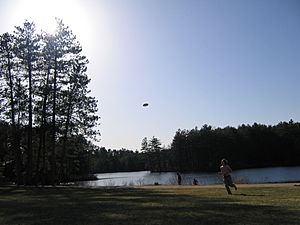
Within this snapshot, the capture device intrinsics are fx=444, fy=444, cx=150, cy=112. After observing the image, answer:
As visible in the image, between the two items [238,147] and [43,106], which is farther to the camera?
[238,147]

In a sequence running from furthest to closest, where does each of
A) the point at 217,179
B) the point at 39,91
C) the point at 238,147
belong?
1. the point at 238,147
2. the point at 217,179
3. the point at 39,91

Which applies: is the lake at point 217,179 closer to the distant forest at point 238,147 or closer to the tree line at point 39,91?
the tree line at point 39,91

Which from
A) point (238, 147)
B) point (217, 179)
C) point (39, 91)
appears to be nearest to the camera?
point (39, 91)

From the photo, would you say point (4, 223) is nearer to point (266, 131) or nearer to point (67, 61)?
point (67, 61)

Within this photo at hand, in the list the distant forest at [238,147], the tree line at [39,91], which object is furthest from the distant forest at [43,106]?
the distant forest at [238,147]

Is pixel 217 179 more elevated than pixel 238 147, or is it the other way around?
pixel 238 147

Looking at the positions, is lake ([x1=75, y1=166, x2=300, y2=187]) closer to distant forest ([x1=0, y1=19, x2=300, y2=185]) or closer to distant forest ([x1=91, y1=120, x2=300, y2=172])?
distant forest ([x1=0, y1=19, x2=300, y2=185])

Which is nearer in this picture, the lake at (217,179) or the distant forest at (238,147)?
the lake at (217,179)

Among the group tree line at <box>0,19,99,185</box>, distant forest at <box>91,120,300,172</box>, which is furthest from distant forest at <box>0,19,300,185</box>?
distant forest at <box>91,120,300,172</box>

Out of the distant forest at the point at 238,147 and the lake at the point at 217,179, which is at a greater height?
the distant forest at the point at 238,147

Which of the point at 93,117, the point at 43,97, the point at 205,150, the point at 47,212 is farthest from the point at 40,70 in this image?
the point at 205,150

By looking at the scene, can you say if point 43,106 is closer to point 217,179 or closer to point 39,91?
point 39,91

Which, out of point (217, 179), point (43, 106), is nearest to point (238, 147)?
point (217, 179)

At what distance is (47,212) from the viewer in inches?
552
